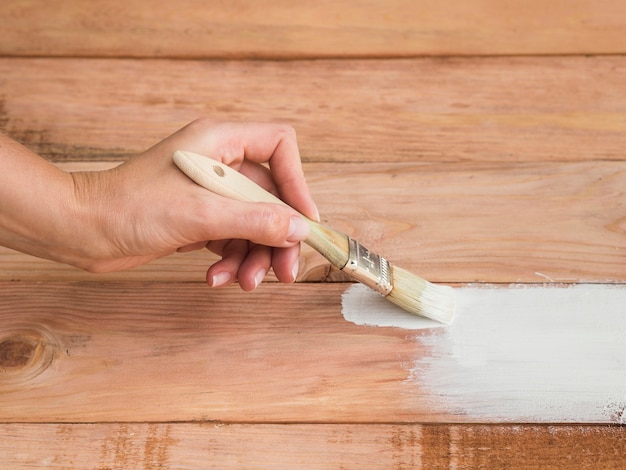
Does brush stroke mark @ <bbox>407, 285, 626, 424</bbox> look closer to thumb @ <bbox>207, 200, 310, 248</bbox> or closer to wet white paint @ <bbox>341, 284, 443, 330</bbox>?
wet white paint @ <bbox>341, 284, 443, 330</bbox>

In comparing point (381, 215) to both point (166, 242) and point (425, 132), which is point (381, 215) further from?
point (166, 242)

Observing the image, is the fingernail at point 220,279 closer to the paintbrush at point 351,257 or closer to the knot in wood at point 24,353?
the paintbrush at point 351,257

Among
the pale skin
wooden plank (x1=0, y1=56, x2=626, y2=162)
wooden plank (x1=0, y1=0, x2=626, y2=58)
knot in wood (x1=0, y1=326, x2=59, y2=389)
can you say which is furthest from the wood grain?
wooden plank (x1=0, y1=0, x2=626, y2=58)

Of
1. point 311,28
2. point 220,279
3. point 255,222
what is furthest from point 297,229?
point 311,28

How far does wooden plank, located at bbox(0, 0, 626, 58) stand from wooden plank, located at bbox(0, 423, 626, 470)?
0.69 m

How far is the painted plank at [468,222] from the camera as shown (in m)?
1.04

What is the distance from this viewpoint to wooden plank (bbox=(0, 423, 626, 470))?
0.89 m

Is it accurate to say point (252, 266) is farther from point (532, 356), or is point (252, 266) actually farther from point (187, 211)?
point (532, 356)

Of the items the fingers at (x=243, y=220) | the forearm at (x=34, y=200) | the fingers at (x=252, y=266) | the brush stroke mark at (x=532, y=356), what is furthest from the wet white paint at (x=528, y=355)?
the forearm at (x=34, y=200)

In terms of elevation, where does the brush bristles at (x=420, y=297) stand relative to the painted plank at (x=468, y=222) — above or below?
below

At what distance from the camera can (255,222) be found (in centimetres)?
86

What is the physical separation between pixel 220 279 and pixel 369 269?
22 centimetres

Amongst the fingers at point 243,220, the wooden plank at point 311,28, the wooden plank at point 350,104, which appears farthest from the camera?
the wooden plank at point 311,28

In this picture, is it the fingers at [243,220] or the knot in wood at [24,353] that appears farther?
the knot in wood at [24,353]
